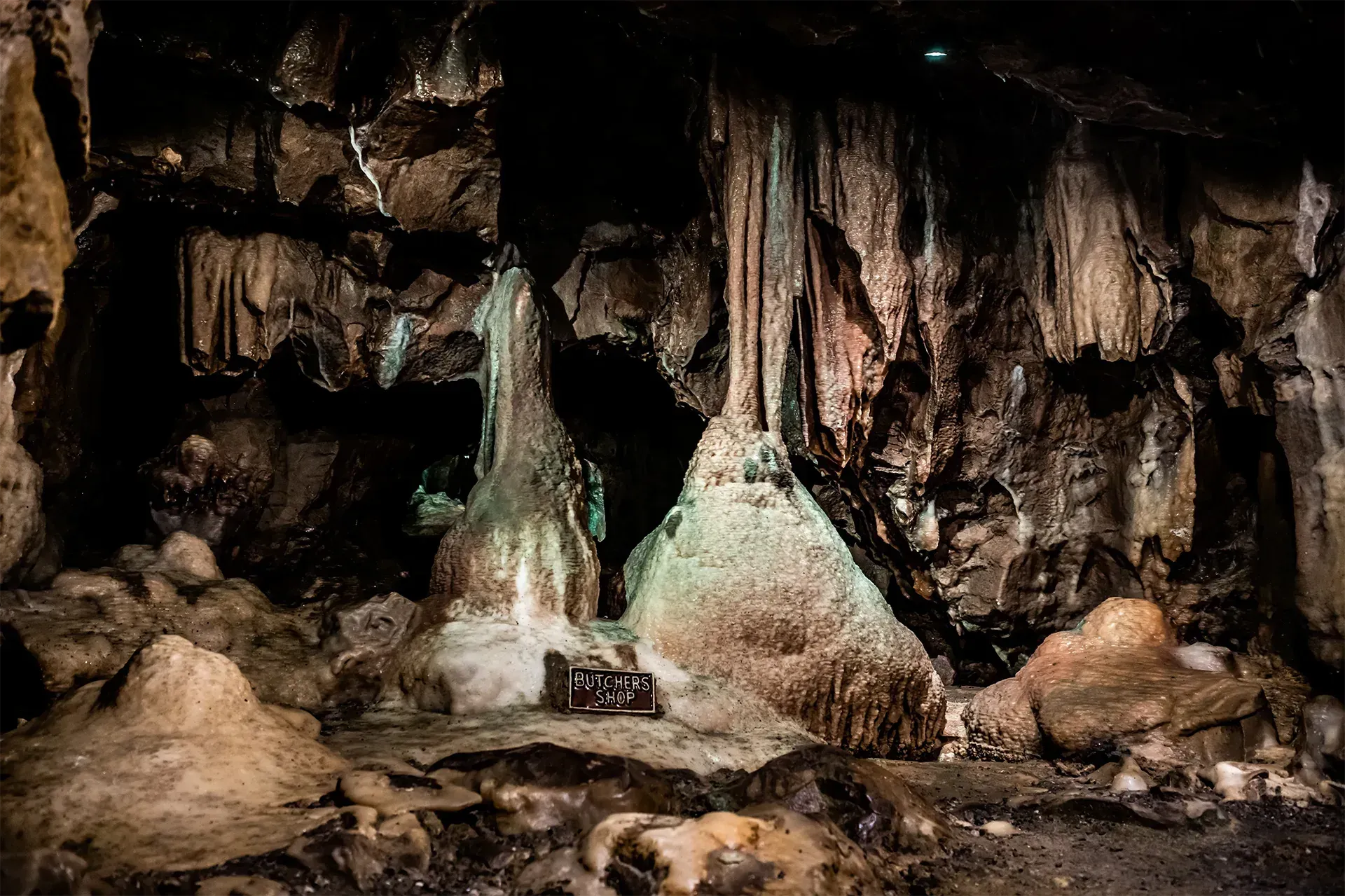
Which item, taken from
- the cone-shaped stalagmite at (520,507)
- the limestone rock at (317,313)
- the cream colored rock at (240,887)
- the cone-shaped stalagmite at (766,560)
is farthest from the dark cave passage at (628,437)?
the cream colored rock at (240,887)

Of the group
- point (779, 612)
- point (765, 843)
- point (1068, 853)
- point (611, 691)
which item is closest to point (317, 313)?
point (611, 691)

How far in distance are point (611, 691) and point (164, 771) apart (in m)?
2.57

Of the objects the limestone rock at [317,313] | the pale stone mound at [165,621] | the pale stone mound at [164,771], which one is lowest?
the pale stone mound at [164,771]

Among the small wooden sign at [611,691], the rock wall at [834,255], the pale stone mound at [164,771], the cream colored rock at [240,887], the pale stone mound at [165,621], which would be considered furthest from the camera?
the rock wall at [834,255]

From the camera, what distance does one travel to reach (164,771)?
3.62m

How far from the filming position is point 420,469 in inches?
391

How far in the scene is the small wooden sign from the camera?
5.57 m

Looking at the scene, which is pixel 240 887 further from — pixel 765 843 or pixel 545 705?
pixel 545 705

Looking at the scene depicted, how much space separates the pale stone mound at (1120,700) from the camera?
5.65m

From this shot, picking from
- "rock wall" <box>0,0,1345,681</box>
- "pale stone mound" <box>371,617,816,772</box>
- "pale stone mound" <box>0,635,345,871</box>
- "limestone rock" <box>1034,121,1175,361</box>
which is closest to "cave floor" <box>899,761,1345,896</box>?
"pale stone mound" <box>371,617,816,772</box>

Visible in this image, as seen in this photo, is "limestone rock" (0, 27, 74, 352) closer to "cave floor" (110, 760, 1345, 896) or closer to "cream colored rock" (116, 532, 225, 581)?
"cave floor" (110, 760, 1345, 896)

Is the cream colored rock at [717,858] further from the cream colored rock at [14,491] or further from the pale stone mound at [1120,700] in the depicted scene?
the cream colored rock at [14,491]

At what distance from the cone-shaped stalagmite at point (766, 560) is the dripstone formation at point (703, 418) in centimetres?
3

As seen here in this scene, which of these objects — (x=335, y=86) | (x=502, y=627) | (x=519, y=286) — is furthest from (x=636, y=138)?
(x=502, y=627)
